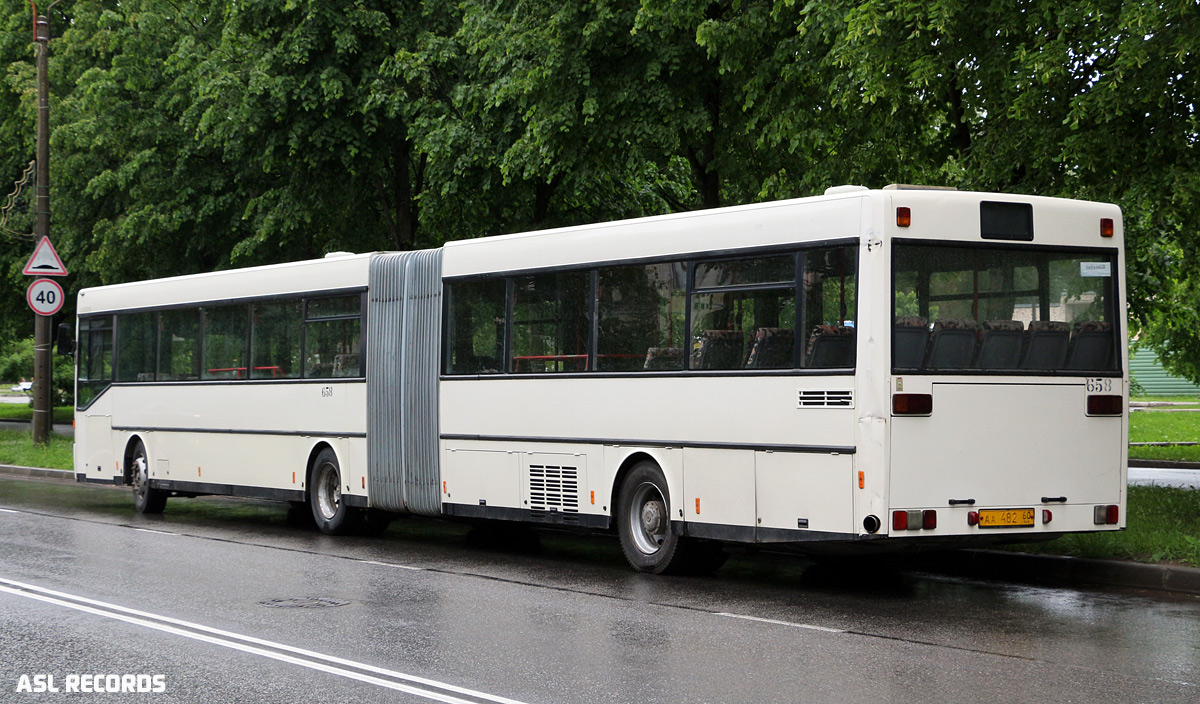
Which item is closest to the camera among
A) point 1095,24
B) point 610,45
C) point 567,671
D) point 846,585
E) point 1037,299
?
point 567,671

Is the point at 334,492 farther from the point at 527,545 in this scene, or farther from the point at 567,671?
the point at 567,671

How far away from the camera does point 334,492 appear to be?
16734 millimetres

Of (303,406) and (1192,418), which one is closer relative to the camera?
(303,406)

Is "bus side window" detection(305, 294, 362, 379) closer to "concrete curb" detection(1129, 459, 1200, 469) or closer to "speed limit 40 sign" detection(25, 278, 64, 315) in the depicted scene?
"speed limit 40 sign" detection(25, 278, 64, 315)

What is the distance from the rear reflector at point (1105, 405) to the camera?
1126cm

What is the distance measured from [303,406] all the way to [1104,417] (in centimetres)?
922

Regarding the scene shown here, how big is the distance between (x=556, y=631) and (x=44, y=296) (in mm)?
19335

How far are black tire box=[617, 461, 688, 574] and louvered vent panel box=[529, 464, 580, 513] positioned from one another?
57cm

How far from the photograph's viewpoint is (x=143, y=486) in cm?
1956

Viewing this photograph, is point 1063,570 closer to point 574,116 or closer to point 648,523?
point 648,523

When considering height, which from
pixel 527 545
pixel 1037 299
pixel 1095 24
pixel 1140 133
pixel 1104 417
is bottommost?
pixel 527 545

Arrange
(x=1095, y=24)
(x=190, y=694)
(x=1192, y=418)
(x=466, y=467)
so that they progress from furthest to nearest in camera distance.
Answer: (x=1192, y=418) < (x=466, y=467) < (x=1095, y=24) < (x=190, y=694)

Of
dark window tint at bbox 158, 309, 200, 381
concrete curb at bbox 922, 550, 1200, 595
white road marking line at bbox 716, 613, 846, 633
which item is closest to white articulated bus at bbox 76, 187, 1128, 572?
concrete curb at bbox 922, 550, 1200, 595

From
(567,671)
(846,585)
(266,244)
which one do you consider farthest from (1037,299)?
(266,244)
